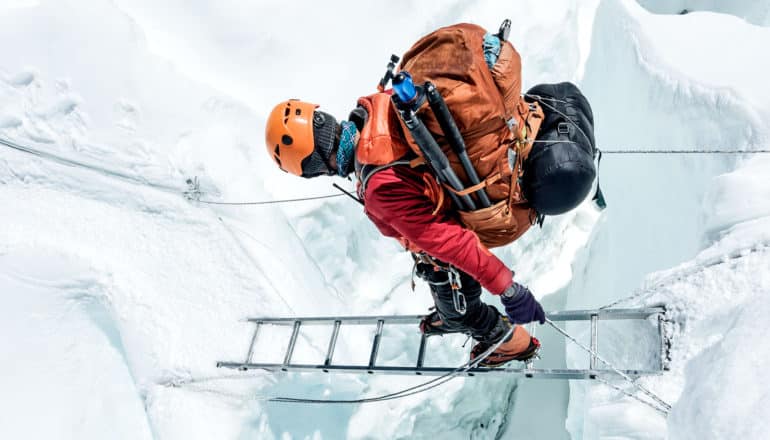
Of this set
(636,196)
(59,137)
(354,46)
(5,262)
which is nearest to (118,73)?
(59,137)

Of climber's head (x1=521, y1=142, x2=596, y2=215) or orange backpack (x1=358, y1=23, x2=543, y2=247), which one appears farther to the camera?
climber's head (x1=521, y1=142, x2=596, y2=215)

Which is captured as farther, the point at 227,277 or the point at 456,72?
the point at 227,277

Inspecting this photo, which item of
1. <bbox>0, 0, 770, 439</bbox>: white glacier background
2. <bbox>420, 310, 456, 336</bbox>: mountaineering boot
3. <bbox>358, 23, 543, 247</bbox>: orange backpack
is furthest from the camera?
<bbox>420, 310, 456, 336</bbox>: mountaineering boot

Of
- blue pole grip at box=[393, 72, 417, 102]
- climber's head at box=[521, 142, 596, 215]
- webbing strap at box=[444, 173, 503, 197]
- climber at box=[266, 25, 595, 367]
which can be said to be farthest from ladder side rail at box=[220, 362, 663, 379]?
blue pole grip at box=[393, 72, 417, 102]

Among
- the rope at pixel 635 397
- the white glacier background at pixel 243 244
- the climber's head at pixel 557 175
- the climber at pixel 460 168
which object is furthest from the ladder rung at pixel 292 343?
the climber's head at pixel 557 175

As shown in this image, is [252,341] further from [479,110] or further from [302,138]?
[479,110]

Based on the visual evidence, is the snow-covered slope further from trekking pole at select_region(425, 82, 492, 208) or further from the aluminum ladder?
trekking pole at select_region(425, 82, 492, 208)

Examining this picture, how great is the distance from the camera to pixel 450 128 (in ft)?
5.39

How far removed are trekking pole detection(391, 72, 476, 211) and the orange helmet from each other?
417 mm

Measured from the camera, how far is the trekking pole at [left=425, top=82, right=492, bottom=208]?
5.15ft

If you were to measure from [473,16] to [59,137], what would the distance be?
3744 millimetres

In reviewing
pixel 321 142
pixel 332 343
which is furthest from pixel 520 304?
pixel 332 343

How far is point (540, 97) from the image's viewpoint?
219 centimetres

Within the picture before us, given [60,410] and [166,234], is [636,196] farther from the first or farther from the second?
[60,410]
